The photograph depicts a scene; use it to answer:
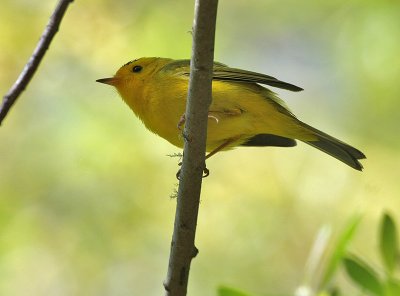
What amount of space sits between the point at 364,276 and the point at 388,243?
0.29 meters

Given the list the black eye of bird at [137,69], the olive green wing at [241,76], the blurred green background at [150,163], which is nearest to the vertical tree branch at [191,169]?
the olive green wing at [241,76]

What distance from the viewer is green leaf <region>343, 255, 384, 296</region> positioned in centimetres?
353

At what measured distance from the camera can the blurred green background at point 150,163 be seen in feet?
27.1

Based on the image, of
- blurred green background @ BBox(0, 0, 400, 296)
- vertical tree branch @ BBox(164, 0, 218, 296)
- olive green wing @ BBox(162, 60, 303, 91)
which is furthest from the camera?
blurred green background @ BBox(0, 0, 400, 296)

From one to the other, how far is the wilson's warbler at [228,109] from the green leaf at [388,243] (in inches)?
48.9

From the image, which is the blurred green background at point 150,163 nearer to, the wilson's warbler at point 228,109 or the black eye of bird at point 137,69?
the black eye of bird at point 137,69

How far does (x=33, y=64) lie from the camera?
3.57 meters

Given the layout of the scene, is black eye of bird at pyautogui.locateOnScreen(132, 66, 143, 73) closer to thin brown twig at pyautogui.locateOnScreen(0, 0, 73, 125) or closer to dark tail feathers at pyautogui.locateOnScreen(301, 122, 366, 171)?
dark tail feathers at pyautogui.locateOnScreen(301, 122, 366, 171)

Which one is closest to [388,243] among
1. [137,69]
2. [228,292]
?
[228,292]

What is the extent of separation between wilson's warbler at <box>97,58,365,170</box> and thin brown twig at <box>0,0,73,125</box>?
128 centimetres

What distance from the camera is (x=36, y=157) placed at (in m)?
8.66

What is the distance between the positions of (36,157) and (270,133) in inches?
159

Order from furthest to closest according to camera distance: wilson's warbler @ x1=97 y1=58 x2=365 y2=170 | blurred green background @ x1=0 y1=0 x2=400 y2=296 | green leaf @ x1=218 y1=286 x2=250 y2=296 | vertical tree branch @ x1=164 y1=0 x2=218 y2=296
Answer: blurred green background @ x1=0 y1=0 x2=400 y2=296, wilson's warbler @ x1=97 y1=58 x2=365 y2=170, green leaf @ x1=218 y1=286 x2=250 y2=296, vertical tree branch @ x1=164 y1=0 x2=218 y2=296

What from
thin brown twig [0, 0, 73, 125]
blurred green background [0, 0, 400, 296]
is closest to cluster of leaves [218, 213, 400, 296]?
thin brown twig [0, 0, 73, 125]
